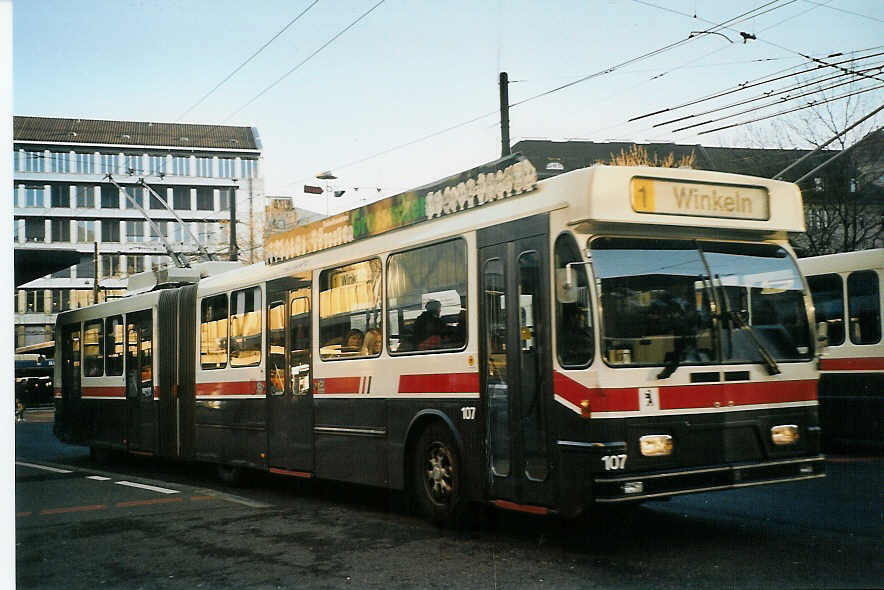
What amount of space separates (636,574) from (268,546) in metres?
3.28

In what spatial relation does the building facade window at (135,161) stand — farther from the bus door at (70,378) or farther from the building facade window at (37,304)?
the building facade window at (37,304)

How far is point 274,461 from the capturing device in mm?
11992

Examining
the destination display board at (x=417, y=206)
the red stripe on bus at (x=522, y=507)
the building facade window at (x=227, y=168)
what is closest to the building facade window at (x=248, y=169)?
the building facade window at (x=227, y=168)

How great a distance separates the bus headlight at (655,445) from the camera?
7070 millimetres

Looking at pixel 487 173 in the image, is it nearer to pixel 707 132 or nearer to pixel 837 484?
pixel 837 484

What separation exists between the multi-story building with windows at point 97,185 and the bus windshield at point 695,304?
Result: 8.12 metres

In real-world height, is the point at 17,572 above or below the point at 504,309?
below

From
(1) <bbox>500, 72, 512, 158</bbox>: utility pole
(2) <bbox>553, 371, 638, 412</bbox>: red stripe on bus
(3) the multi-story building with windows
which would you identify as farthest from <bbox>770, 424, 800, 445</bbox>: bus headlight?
(1) <bbox>500, 72, 512, 158</bbox>: utility pole

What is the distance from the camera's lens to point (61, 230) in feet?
96.0

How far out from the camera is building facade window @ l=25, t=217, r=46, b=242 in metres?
24.5

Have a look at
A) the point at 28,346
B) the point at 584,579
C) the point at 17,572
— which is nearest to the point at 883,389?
the point at 584,579

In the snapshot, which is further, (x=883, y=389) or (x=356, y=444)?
(x=883, y=389)

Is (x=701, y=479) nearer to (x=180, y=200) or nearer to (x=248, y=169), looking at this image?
(x=248, y=169)

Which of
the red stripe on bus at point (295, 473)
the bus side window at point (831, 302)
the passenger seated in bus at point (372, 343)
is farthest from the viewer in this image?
the bus side window at point (831, 302)
